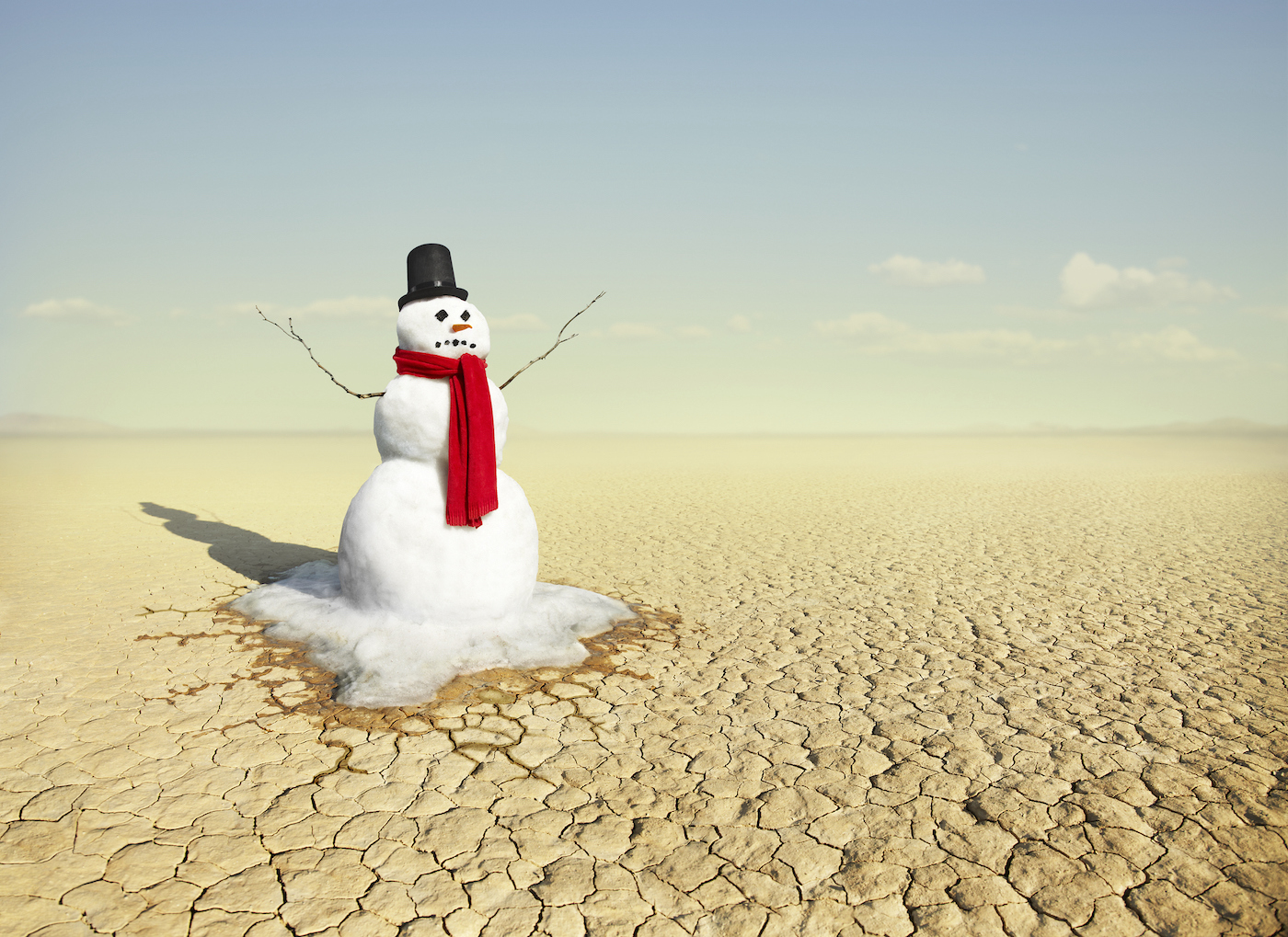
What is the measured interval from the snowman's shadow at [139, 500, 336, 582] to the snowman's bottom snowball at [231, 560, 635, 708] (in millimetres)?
1729

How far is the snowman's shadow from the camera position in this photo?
7391mm

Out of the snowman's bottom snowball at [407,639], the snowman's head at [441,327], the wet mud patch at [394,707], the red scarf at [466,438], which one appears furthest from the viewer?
the snowman's head at [441,327]

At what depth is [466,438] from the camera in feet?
15.3

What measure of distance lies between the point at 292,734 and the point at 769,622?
3.52 m

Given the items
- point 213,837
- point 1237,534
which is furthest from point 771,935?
point 1237,534

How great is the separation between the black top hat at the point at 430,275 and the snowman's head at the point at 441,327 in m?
0.05

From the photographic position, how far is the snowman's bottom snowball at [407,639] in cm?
431

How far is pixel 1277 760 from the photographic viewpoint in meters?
3.78

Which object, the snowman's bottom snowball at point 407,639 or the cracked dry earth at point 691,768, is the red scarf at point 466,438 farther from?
the cracked dry earth at point 691,768

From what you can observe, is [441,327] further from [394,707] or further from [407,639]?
[394,707]

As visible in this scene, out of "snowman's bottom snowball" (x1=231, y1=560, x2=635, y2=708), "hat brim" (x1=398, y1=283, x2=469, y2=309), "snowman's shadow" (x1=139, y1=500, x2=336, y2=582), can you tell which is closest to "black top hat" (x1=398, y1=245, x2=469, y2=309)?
"hat brim" (x1=398, y1=283, x2=469, y2=309)

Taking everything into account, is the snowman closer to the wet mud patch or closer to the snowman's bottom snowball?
the snowman's bottom snowball

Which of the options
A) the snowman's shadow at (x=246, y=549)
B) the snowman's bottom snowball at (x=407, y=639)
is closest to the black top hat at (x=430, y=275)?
the snowman's bottom snowball at (x=407, y=639)

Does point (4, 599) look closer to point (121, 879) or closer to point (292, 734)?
point (292, 734)
